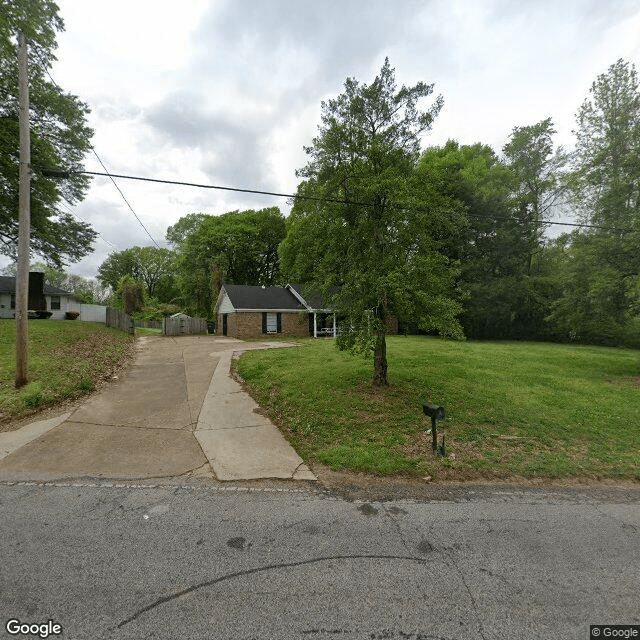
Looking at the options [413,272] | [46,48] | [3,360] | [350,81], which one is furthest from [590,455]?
[46,48]

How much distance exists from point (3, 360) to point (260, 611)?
10377 mm

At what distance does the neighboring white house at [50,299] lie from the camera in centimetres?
2908

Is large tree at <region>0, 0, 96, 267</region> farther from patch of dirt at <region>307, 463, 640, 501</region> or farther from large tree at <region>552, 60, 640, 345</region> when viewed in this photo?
large tree at <region>552, 60, 640, 345</region>

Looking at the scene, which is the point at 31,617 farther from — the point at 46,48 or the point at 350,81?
the point at 46,48

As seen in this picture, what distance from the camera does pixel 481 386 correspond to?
25.8ft

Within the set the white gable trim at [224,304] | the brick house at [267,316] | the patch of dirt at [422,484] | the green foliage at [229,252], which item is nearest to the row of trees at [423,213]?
the patch of dirt at [422,484]

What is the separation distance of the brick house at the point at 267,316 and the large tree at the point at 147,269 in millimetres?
37138

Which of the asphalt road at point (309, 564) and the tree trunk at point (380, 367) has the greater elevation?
the tree trunk at point (380, 367)

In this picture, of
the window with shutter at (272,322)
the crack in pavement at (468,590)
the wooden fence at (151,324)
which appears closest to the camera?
the crack in pavement at (468,590)

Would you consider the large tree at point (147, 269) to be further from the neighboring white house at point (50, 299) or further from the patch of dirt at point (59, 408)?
the patch of dirt at point (59, 408)

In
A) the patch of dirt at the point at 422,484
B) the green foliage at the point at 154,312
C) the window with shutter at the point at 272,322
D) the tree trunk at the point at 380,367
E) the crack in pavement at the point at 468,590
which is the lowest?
the patch of dirt at the point at 422,484

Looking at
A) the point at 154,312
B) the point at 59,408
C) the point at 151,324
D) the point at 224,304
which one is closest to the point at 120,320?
the point at 224,304

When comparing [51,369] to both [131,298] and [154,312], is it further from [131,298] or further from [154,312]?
[131,298]

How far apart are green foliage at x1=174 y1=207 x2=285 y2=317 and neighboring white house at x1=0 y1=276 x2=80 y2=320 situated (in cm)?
1173
